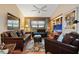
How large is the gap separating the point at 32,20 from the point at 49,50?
2.99 m

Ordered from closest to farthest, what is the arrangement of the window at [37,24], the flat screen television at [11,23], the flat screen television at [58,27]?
the flat screen television at [11,23]
the flat screen television at [58,27]
the window at [37,24]

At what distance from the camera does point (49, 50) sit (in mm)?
3734

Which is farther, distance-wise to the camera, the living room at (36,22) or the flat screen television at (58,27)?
the flat screen television at (58,27)

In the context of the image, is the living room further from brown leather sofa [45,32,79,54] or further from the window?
brown leather sofa [45,32,79,54]

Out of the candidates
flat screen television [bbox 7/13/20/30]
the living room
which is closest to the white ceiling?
the living room

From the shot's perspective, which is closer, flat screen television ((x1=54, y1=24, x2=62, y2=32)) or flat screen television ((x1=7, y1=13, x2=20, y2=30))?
flat screen television ((x1=7, y1=13, x2=20, y2=30))

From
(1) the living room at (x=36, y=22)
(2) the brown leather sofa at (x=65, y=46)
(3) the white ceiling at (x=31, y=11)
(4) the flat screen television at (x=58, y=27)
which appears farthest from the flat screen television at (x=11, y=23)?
(2) the brown leather sofa at (x=65, y=46)

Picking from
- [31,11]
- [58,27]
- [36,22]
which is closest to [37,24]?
[36,22]

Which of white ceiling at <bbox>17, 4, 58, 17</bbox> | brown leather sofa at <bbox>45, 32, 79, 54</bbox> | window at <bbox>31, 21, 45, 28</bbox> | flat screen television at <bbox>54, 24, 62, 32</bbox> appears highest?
white ceiling at <bbox>17, 4, 58, 17</bbox>

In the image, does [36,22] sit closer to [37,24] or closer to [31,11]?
[37,24]

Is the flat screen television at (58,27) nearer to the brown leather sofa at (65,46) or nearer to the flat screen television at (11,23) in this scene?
the flat screen television at (11,23)
